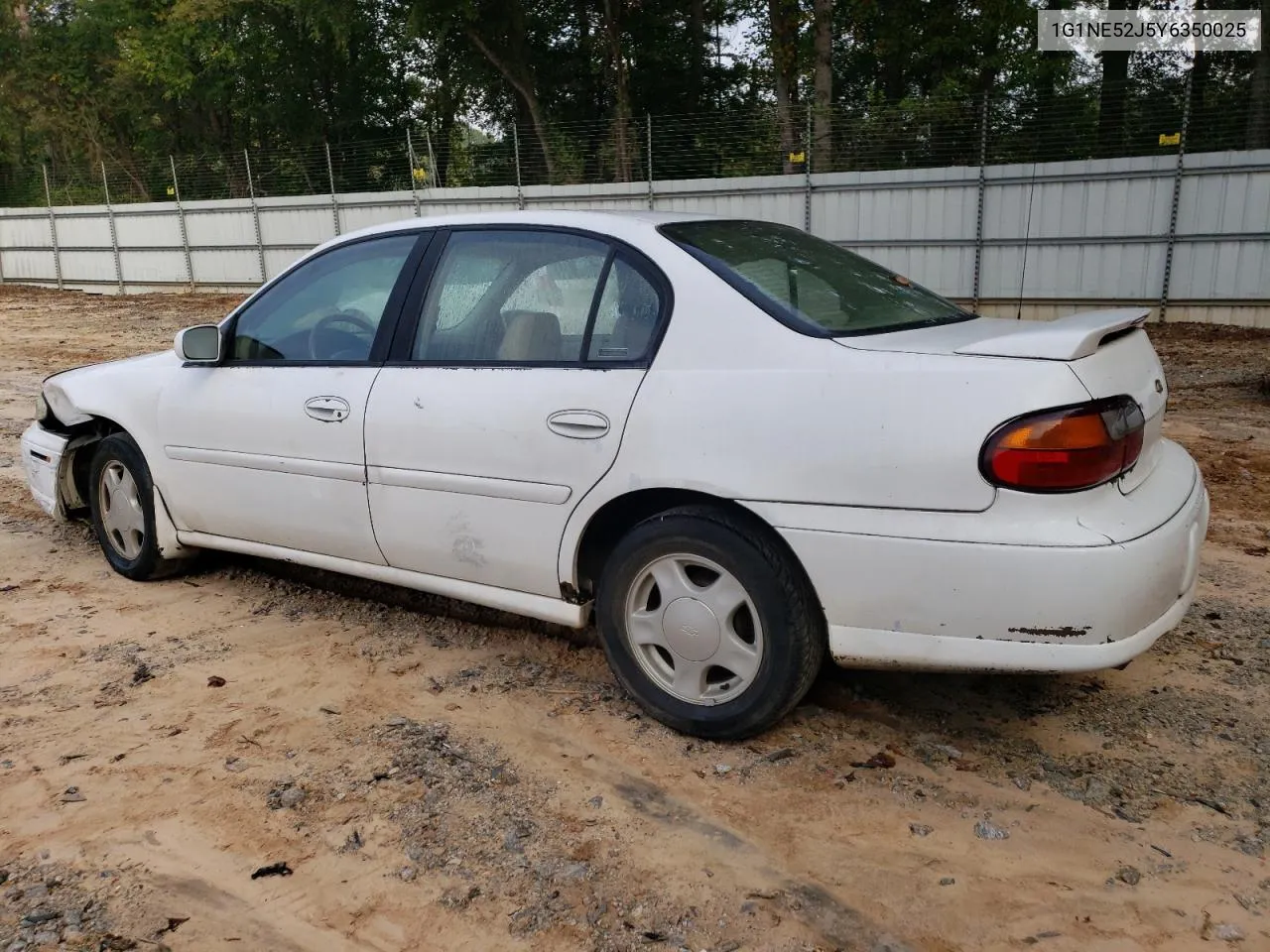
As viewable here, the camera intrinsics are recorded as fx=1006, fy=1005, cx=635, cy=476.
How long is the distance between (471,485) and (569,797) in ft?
3.43

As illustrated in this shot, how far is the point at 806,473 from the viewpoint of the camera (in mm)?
2656

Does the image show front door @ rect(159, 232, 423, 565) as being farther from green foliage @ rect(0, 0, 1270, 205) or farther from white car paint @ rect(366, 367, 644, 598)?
green foliage @ rect(0, 0, 1270, 205)

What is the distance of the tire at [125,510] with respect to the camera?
4359 millimetres

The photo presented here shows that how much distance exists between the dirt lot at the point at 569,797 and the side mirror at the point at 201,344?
1055 mm

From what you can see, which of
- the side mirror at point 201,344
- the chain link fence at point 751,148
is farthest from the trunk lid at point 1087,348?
the chain link fence at point 751,148

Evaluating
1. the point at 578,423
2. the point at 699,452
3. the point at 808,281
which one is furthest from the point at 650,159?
the point at 699,452

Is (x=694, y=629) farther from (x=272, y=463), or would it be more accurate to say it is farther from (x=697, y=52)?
(x=697, y=52)

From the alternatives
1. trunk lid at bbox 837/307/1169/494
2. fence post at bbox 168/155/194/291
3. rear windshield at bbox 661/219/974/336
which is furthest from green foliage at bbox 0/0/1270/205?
trunk lid at bbox 837/307/1169/494

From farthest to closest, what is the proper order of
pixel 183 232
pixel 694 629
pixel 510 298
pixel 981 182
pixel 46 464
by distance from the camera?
pixel 183 232 → pixel 981 182 → pixel 46 464 → pixel 510 298 → pixel 694 629

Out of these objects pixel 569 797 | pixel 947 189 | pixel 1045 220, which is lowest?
pixel 569 797

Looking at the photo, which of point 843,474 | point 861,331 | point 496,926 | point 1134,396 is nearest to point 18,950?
point 496,926

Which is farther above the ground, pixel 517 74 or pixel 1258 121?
pixel 517 74

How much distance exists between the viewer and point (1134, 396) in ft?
8.79

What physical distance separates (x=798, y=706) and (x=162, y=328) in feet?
51.6
